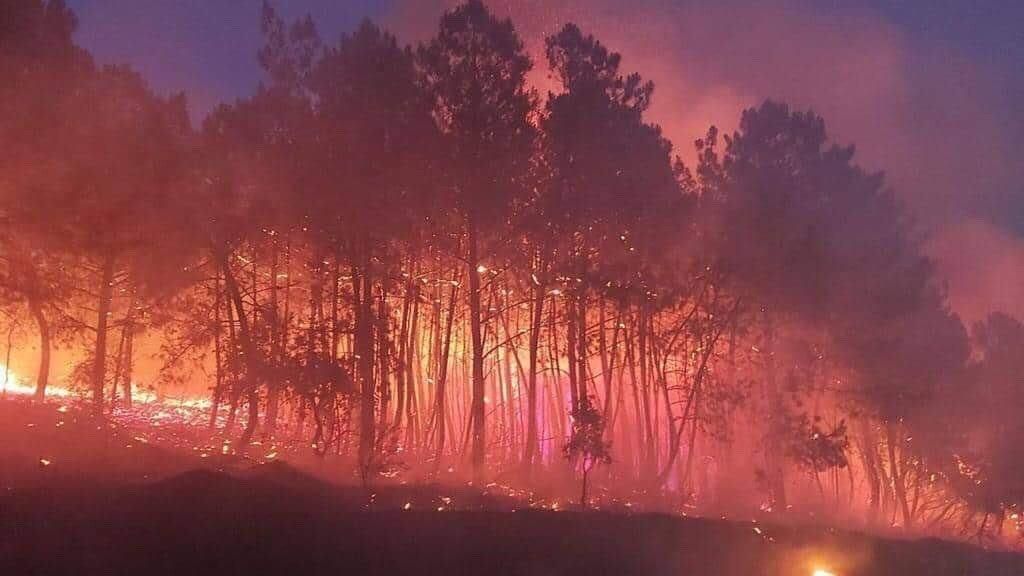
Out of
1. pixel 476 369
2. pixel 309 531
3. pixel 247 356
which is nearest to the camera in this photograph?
pixel 309 531

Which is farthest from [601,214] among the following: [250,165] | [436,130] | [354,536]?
[354,536]

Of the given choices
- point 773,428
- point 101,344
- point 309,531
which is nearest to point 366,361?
point 101,344

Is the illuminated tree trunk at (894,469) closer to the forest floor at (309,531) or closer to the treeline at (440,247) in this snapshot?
the treeline at (440,247)

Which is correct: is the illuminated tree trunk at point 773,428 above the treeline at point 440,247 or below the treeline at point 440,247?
below

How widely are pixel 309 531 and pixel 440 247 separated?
12239mm

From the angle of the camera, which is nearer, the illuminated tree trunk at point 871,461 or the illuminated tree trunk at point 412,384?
the illuminated tree trunk at point 412,384

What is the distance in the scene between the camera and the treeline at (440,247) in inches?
847

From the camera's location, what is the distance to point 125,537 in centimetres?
1158

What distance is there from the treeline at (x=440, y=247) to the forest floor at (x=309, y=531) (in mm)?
2199

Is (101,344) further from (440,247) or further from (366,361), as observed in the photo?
(440,247)

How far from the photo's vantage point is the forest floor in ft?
37.8

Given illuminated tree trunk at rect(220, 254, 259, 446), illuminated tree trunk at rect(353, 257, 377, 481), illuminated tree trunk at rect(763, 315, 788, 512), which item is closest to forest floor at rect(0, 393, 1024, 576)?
illuminated tree trunk at rect(220, 254, 259, 446)

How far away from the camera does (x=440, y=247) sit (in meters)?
24.2

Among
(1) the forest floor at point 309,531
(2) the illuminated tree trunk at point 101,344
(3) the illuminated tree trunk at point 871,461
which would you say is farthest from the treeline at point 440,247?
(3) the illuminated tree trunk at point 871,461
